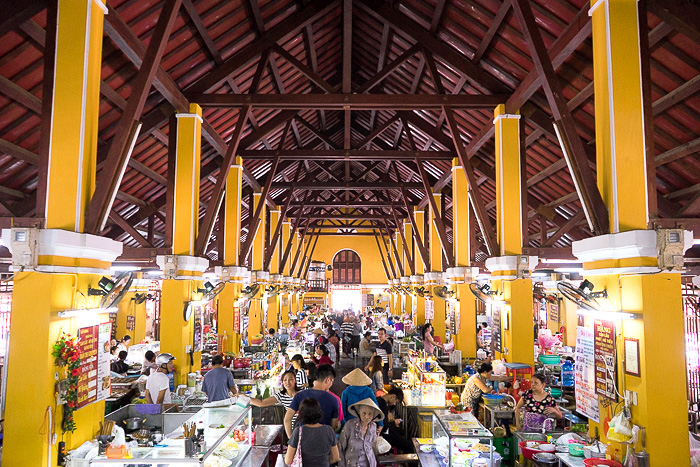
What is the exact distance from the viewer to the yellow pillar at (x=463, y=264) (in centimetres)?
1384

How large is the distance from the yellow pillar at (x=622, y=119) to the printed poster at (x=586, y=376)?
1431 millimetres

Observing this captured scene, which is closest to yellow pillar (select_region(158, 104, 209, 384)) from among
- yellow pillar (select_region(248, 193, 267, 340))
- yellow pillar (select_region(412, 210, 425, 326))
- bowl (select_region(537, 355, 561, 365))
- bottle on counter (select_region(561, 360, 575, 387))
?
yellow pillar (select_region(248, 193, 267, 340))

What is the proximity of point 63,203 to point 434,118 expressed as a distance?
10945 mm

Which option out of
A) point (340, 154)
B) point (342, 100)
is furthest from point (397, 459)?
point (340, 154)

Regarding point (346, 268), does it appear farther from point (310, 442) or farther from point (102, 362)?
point (310, 442)

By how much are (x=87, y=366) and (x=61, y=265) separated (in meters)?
1.24

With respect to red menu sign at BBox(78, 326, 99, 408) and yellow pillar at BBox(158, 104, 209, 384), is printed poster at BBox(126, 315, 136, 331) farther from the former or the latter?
red menu sign at BBox(78, 326, 99, 408)

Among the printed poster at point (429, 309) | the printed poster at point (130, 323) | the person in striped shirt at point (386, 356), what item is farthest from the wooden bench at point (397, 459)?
the printed poster at point (130, 323)

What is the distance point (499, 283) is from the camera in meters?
9.78

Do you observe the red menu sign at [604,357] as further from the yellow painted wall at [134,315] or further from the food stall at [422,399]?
the yellow painted wall at [134,315]

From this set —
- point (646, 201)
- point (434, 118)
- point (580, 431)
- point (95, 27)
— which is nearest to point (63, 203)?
point (95, 27)

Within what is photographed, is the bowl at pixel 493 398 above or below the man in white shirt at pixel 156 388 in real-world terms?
below

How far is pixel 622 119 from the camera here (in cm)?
548

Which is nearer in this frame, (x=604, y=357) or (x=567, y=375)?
(x=604, y=357)
